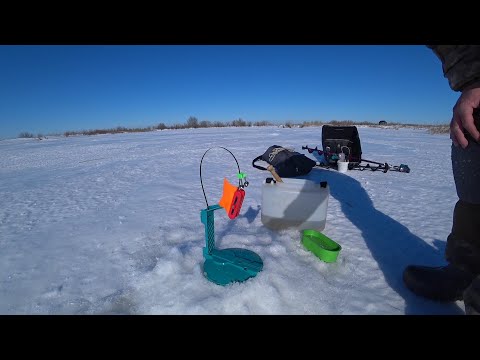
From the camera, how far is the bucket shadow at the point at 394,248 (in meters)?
1.29

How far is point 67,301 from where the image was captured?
4.42 feet

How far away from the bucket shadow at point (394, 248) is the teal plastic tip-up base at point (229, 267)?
860 mm

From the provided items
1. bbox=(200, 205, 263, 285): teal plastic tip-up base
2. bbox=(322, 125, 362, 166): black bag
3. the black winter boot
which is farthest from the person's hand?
bbox=(322, 125, 362, 166): black bag

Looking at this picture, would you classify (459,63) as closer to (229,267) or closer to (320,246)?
(320,246)

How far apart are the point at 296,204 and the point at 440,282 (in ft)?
3.26

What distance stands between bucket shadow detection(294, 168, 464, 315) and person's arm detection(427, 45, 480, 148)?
89cm

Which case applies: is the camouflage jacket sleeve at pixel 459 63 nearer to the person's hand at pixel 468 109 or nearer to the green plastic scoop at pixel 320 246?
the person's hand at pixel 468 109

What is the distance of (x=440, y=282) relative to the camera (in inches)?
49.9

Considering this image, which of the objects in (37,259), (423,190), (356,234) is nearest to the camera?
(37,259)

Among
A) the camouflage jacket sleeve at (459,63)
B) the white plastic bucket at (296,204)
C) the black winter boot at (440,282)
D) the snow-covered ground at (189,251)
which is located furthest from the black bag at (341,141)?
the camouflage jacket sleeve at (459,63)

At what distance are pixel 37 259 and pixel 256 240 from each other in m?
1.70

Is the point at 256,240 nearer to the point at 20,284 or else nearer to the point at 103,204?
the point at 20,284
